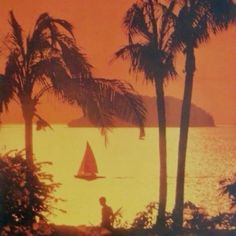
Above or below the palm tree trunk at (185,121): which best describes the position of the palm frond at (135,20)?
above

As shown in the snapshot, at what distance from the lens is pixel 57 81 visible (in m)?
14.4

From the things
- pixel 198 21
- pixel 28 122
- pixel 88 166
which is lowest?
pixel 88 166

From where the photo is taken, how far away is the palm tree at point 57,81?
13406 millimetres

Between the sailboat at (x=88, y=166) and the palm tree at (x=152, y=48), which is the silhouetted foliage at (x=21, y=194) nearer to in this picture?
the palm tree at (x=152, y=48)

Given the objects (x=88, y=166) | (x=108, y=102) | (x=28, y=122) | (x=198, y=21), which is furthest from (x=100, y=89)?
(x=88, y=166)

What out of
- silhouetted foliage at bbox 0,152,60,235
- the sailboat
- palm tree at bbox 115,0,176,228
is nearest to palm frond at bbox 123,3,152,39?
palm tree at bbox 115,0,176,228

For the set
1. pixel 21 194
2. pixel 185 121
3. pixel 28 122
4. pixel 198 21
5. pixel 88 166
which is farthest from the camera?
pixel 88 166

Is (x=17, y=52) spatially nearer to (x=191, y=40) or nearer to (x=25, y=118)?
(x=25, y=118)

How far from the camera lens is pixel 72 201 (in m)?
71.0

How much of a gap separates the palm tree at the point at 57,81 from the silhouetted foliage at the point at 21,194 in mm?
321

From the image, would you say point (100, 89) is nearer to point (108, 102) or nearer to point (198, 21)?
point (108, 102)

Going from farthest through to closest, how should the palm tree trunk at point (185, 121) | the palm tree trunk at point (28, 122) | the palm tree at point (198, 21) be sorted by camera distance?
1. the palm tree trunk at point (185, 121)
2. the palm tree at point (198, 21)
3. the palm tree trunk at point (28, 122)

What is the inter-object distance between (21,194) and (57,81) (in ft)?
14.0


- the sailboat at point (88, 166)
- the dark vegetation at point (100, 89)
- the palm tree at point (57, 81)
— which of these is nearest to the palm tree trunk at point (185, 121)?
the dark vegetation at point (100, 89)
